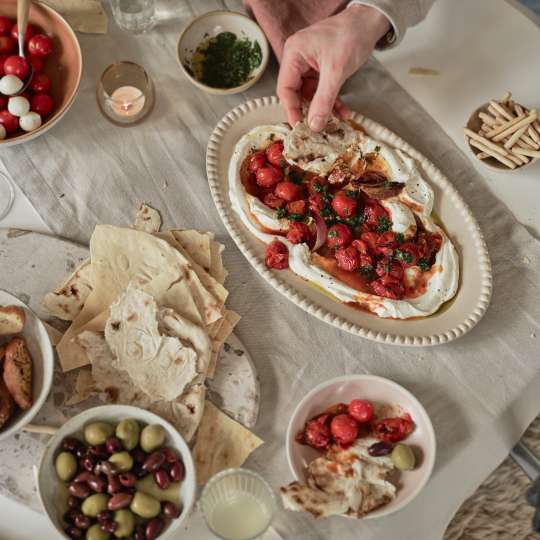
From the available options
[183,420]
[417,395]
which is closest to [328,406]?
[417,395]

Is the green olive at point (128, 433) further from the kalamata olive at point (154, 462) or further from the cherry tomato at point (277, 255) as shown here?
the cherry tomato at point (277, 255)

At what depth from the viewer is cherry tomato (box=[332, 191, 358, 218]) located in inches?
94.6

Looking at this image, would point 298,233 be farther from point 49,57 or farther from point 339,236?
point 49,57

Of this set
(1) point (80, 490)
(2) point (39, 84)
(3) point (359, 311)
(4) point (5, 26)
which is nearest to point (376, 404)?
(3) point (359, 311)

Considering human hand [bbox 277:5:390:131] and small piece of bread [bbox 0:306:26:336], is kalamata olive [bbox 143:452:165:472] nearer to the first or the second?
small piece of bread [bbox 0:306:26:336]

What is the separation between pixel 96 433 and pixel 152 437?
0.52 ft

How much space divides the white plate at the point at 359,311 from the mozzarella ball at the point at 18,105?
634mm

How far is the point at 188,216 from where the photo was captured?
248 cm

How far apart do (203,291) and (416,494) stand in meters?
0.90

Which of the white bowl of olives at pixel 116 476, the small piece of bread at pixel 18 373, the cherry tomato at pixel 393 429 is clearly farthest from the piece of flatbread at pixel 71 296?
the cherry tomato at pixel 393 429

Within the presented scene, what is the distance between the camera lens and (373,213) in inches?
95.1

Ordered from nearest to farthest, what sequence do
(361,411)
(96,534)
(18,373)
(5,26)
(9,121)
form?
(96,534) → (18,373) → (361,411) → (9,121) → (5,26)

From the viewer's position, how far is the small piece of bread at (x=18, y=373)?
2.09 m

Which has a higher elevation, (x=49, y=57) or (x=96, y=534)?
(x=49, y=57)
